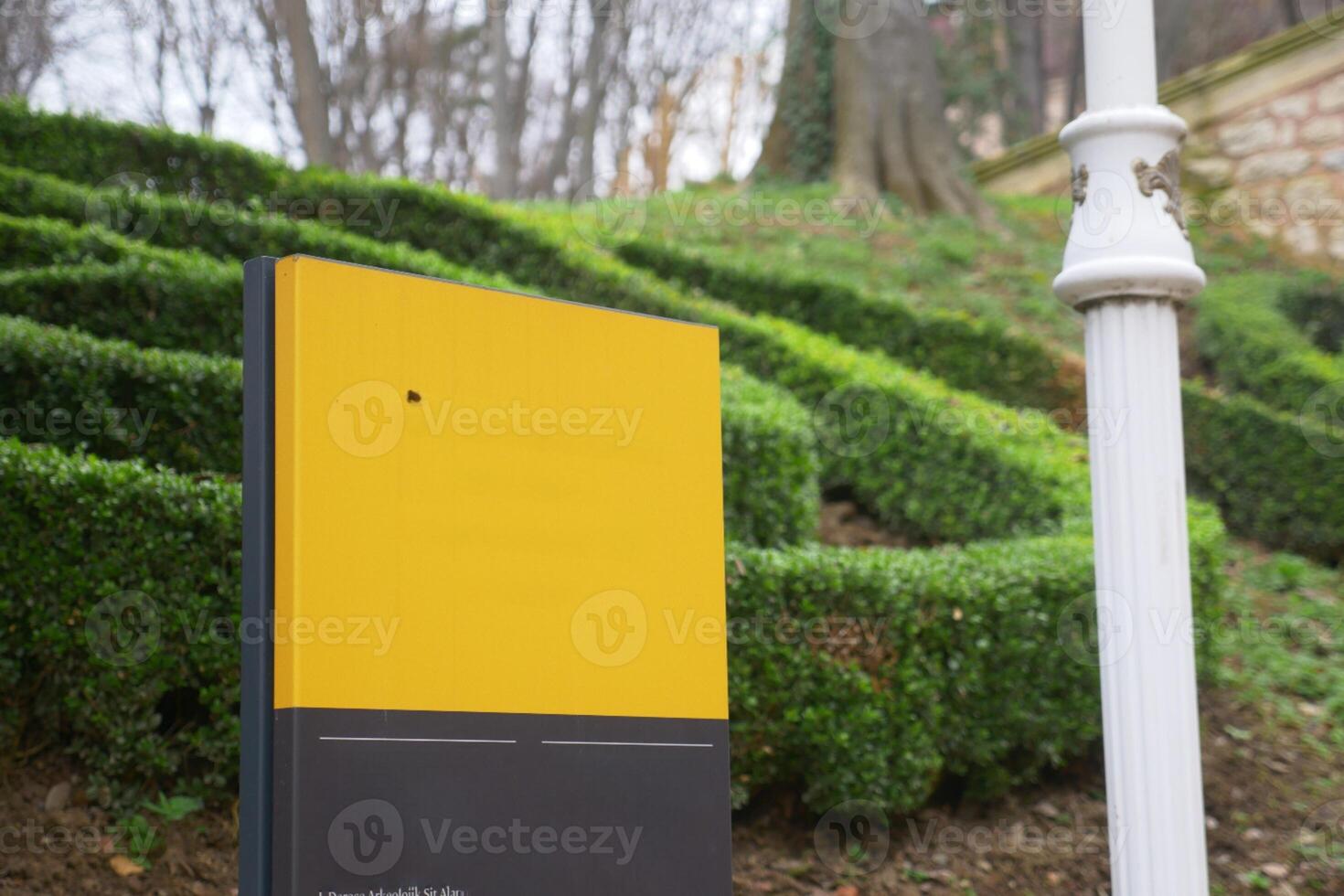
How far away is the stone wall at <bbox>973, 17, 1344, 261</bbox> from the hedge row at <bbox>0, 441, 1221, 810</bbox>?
26.3ft

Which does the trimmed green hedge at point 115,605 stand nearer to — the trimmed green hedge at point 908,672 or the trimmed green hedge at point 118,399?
the trimmed green hedge at point 118,399

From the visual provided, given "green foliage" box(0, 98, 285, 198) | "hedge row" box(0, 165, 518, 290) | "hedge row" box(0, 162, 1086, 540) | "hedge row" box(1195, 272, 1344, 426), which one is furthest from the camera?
"hedge row" box(1195, 272, 1344, 426)

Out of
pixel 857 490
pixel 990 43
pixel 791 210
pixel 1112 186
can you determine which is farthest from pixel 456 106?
pixel 1112 186

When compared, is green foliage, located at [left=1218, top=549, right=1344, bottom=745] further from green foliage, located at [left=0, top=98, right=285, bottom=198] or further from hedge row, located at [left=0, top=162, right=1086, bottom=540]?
green foliage, located at [left=0, top=98, right=285, bottom=198]

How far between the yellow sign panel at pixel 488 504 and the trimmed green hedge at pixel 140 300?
11.7 feet

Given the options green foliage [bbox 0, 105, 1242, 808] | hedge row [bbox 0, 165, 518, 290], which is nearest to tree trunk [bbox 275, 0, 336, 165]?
hedge row [bbox 0, 165, 518, 290]

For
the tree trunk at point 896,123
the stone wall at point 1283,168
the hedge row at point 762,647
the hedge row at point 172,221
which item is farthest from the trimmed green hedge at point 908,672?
the stone wall at point 1283,168

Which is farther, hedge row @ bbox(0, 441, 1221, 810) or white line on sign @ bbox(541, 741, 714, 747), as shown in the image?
hedge row @ bbox(0, 441, 1221, 810)

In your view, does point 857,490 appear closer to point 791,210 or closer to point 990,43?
point 791,210

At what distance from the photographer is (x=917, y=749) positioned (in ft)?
14.1

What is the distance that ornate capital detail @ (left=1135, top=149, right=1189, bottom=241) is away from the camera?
2.71 meters

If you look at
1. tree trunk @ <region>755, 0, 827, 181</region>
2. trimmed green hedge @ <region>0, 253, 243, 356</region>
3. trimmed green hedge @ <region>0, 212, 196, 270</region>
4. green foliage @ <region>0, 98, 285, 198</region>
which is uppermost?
tree trunk @ <region>755, 0, 827, 181</region>

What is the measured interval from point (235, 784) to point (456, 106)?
20.0 metres

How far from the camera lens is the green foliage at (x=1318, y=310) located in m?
10.1
